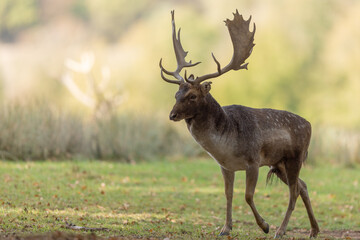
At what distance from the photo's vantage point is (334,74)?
2074 inches

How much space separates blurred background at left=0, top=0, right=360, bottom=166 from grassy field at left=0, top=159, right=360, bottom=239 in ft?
50.4

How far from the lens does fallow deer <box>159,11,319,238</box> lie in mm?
8828

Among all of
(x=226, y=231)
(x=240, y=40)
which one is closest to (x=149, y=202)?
(x=226, y=231)

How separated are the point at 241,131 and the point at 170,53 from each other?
46.6 meters

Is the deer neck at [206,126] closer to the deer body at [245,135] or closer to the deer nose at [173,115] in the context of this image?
the deer body at [245,135]

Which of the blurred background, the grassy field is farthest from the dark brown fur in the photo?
the blurred background

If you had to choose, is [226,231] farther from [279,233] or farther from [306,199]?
[306,199]

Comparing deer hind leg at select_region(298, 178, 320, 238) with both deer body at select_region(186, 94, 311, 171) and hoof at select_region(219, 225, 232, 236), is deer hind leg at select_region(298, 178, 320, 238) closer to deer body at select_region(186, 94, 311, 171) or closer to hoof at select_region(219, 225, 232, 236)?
deer body at select_region(186, 94, 311, 171)

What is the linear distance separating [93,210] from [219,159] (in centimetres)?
314

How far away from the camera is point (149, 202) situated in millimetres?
12797

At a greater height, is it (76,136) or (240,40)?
(240,40)

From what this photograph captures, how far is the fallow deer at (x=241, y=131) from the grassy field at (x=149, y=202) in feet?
3.03

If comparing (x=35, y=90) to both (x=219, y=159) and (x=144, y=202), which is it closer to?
(x=144, y=202)

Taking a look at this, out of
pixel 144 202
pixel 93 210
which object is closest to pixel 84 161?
pixel 144 202
